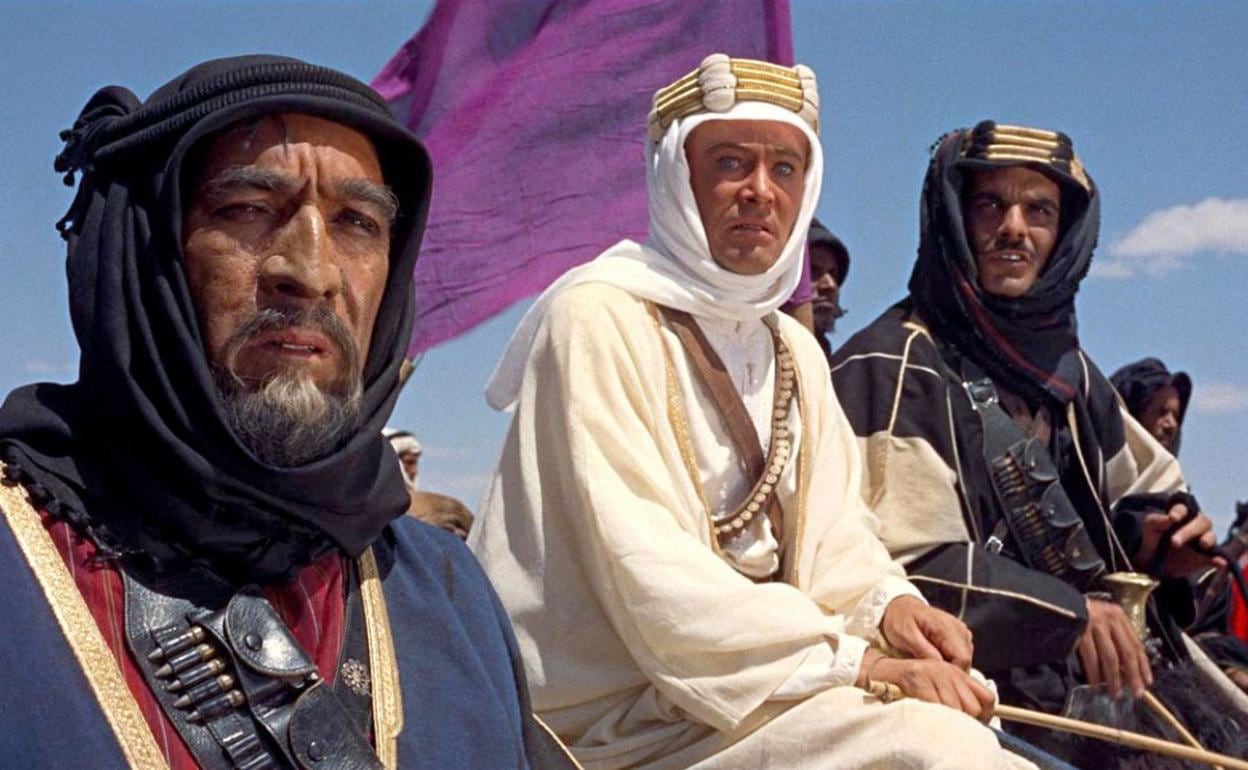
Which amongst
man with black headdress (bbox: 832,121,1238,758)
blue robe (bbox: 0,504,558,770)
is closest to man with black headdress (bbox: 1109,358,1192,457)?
man with black headdress (bbox: 832,121,1238,758)

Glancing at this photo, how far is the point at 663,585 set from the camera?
3.93 m

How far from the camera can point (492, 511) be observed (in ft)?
14.2

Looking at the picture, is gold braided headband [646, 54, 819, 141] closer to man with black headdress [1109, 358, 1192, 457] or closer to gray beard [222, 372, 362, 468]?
gray beard [222, 372, 362, 468]

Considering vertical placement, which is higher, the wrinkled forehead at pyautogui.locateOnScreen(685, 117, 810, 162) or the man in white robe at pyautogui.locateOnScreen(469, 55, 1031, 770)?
the wrinkled forehead at pyautogui.locateOnScreen(685, 117, 810, 162)

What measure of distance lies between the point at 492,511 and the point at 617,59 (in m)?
2.72

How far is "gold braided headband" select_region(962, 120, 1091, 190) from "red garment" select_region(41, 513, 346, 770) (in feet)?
12.2

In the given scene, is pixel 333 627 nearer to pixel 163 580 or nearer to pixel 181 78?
pixel 163 580

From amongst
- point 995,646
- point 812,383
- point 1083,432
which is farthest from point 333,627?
point 1083,432

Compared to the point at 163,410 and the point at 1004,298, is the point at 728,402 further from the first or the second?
the point at 163,410

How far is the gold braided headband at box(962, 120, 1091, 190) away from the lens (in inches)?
219

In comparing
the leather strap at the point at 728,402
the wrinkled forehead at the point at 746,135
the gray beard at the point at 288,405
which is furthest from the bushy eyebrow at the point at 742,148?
the gray beard at the point at 288,405

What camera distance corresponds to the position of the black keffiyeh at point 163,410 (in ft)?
7.33

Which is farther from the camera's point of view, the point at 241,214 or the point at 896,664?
the point at 896,664

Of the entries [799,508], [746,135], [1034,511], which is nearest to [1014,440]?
[1034,511]
